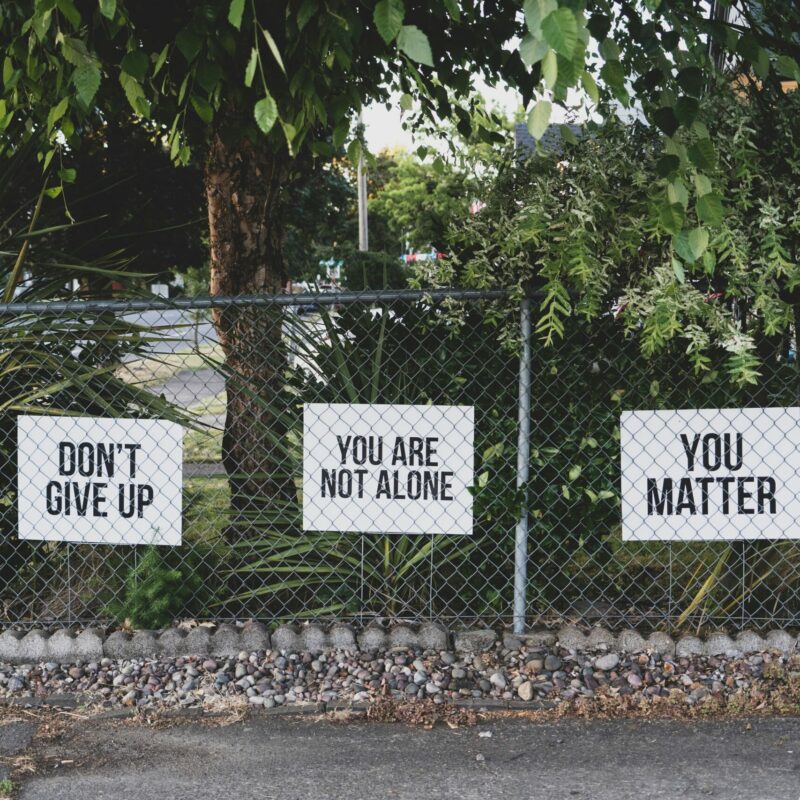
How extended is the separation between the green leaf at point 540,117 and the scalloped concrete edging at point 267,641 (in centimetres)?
267

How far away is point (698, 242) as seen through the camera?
264cm

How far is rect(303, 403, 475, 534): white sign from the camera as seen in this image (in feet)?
14.0

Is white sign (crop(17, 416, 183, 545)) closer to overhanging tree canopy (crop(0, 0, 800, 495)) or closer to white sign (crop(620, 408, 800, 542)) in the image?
overhanging tree canopy (crop(0, 0, 800, 495))

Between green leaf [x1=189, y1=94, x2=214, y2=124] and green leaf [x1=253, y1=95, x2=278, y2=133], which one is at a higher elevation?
green leaf [x1=189, y1=94, x2=214, y2=124]

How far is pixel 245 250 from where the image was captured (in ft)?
16.4

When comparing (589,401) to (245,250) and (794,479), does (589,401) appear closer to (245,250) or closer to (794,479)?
(794,479)

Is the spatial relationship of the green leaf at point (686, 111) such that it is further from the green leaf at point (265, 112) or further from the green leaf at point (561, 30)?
the green leaf at point (265, 112)

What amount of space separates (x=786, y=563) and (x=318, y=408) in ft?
7.59

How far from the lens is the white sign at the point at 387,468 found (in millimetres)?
4258

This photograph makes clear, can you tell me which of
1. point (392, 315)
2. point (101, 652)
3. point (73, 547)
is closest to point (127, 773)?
point (101, 652)

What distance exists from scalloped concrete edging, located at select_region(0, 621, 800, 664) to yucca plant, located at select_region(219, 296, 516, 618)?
7.5 inches

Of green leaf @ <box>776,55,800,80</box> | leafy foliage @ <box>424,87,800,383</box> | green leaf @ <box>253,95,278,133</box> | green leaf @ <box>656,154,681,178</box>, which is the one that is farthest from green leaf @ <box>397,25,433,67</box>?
leafy foliage @ <box>424,87,800,383</box>

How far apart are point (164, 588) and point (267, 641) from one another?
0.55 metres

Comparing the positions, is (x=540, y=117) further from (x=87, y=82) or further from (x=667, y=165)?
(x=87, y=82)
